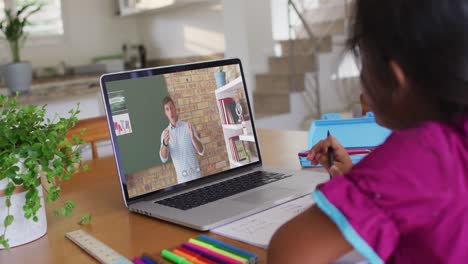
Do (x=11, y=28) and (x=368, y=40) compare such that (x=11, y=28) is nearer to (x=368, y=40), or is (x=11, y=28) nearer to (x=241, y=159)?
(x=241, y=159)

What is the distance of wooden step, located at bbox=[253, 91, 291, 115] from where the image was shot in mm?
4700

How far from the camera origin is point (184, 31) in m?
4.09

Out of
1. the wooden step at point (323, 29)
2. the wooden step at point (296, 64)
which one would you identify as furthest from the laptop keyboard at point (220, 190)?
the wooden step at point (323, 29)

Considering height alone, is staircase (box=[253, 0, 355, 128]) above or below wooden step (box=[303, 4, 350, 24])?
below

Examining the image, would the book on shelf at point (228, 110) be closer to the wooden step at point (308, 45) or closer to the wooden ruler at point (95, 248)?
the wooden ruler at point (95, 248)

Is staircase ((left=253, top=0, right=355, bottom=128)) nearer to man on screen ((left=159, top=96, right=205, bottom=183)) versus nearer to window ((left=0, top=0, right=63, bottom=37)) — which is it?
window ((left=0, top=0, right=63, bottom=37))

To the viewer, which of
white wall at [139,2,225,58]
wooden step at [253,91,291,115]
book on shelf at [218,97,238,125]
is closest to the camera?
book on shelf at [218,97,238,125]

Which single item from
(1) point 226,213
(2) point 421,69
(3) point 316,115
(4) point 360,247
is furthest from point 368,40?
(3) point 316,115

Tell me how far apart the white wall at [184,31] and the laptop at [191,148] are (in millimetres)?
2503

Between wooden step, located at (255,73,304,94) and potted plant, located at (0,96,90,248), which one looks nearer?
potted plant, located at (0,96,90,248)

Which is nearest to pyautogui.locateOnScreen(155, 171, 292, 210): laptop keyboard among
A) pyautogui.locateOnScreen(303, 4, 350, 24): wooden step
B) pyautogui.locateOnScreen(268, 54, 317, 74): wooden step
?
→ pyautogui.locateOnScreen(268, 54, 317, 74): wooden step

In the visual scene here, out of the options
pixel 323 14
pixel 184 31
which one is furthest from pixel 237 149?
pixel 323 14

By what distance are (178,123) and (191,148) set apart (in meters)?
0.06

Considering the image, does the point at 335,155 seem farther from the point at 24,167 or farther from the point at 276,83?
the point at 276,83
